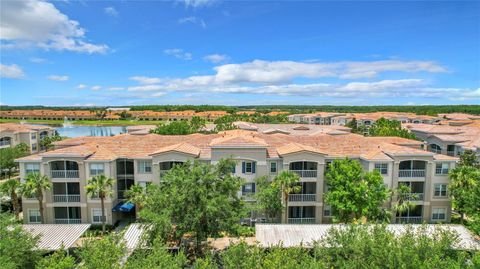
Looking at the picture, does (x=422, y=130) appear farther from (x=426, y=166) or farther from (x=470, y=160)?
(x=426, y=166)

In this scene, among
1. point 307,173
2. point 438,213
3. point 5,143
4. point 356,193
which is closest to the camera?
point 356,193

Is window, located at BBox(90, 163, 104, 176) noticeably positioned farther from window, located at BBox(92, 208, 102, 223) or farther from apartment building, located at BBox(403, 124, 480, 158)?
apartment building, located at BBox(403, 124, 480, 158)

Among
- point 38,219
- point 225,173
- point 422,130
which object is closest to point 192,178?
point 225,173

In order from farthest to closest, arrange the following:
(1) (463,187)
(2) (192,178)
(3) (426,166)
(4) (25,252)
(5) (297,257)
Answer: (3) (426,166), (1) (463,187), (2) (192,178), (4) (25,252), (5) (297,257)

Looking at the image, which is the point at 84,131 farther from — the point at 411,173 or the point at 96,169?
the point at 411,173

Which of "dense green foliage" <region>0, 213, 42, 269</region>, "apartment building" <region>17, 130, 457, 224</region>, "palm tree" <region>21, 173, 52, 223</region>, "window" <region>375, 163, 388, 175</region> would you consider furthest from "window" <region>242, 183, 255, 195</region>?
"palm tree" <region>21, 173, 52, 223</region>

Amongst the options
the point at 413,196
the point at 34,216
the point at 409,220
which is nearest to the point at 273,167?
the point at 413,196
